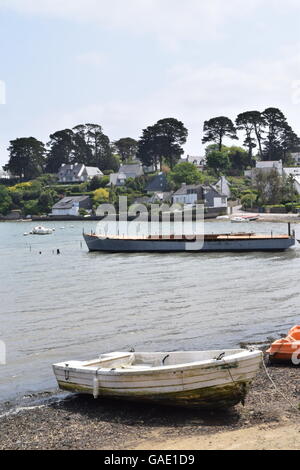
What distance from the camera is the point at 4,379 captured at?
18.9m

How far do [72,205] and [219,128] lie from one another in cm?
5476

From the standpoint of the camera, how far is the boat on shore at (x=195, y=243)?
60188 millimetres

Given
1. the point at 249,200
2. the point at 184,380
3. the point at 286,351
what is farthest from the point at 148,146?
the point at 184,380

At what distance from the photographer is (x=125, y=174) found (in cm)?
18100

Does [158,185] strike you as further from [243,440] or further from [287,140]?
[243,440]

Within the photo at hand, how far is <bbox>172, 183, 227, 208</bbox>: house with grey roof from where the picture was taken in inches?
5433

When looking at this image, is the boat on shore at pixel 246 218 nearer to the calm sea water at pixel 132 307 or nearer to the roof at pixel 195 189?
the roof at pixel 195 189

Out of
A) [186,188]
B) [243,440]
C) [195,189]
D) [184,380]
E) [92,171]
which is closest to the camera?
[243,440]

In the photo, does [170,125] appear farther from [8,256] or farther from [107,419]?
[107,419]

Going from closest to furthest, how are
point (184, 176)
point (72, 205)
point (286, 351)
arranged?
point (286, 351), point (72, 205), point (184, 176)

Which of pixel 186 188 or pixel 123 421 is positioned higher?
pixel 186 188

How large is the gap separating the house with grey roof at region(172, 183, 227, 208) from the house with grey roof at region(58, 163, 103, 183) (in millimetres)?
46893
